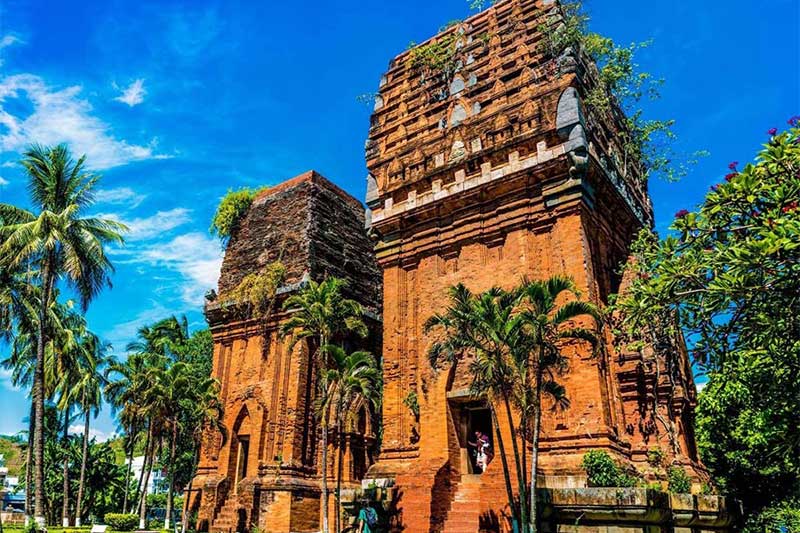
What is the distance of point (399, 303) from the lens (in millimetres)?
17000

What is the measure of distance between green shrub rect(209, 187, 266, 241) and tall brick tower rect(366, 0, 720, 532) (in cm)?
881

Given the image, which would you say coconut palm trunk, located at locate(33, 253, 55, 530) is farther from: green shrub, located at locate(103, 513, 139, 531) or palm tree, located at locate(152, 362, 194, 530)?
green shrub, located at locate(103, 513, 139, 531)

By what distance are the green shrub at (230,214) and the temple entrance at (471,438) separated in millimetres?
15125

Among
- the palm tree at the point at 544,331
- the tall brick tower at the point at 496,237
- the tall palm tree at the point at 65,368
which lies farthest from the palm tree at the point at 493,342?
the tall palm tree at the point at 65,368

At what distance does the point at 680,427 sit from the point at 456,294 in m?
7.15

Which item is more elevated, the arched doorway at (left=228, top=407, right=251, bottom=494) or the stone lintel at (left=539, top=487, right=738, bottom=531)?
the arched doorway at (left=228, top=407, right=251, bottom=494)

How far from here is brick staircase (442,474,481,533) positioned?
13.0 m

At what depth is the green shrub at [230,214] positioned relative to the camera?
2633 cm

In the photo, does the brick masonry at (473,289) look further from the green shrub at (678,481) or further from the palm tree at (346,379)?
the palm tree at (346,379)

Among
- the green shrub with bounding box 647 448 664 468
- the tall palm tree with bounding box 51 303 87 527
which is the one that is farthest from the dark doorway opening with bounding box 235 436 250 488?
the green shrub with bounding box 647 448 664 468

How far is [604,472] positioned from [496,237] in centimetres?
646

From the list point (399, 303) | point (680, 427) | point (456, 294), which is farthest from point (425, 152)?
point (680, 427)

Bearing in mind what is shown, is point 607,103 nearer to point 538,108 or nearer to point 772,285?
point 538,108

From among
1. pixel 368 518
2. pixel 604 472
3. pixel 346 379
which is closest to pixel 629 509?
pixel 604 472
